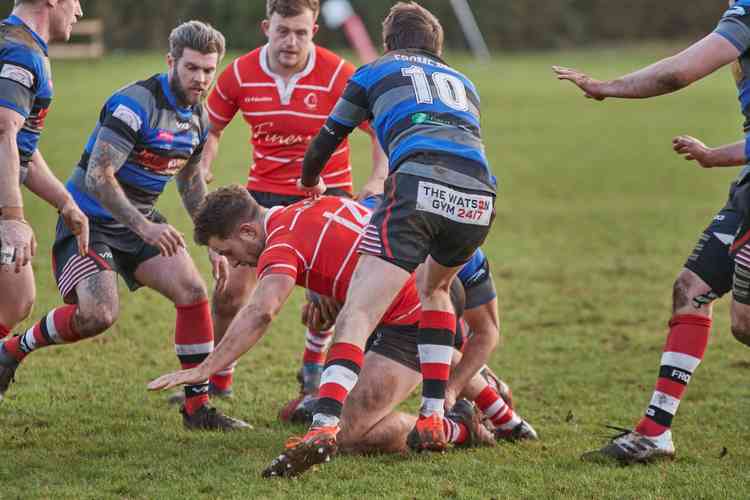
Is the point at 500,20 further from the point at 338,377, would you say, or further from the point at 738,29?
the point at 338,377

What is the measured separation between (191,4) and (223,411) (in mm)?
45107

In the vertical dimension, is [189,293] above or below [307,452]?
above

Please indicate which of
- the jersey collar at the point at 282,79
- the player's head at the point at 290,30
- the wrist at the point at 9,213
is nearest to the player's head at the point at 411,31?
the player's head at the point at 290,30

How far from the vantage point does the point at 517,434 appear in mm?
6215

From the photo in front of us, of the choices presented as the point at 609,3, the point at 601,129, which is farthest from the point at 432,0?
the point at 601,129

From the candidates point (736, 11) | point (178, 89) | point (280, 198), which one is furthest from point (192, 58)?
point (736, 11)

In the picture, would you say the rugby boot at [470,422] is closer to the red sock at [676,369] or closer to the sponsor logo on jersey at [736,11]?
the red sock at [676,369]

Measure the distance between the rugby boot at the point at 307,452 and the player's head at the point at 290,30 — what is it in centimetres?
323

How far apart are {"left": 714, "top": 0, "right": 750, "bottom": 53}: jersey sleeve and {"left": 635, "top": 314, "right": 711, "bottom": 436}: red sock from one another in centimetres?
146

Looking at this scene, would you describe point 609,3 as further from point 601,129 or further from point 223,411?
point 223,411

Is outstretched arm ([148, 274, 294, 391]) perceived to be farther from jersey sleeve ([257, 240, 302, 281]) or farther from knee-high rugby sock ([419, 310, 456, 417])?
knee-high rugby sock ([419, 310, 456, 417])

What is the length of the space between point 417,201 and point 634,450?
171cm

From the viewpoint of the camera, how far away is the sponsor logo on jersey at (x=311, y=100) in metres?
7.56

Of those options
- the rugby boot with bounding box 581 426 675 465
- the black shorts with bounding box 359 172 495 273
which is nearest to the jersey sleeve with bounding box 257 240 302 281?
the black shorts with bounding box 359 172 495 273
